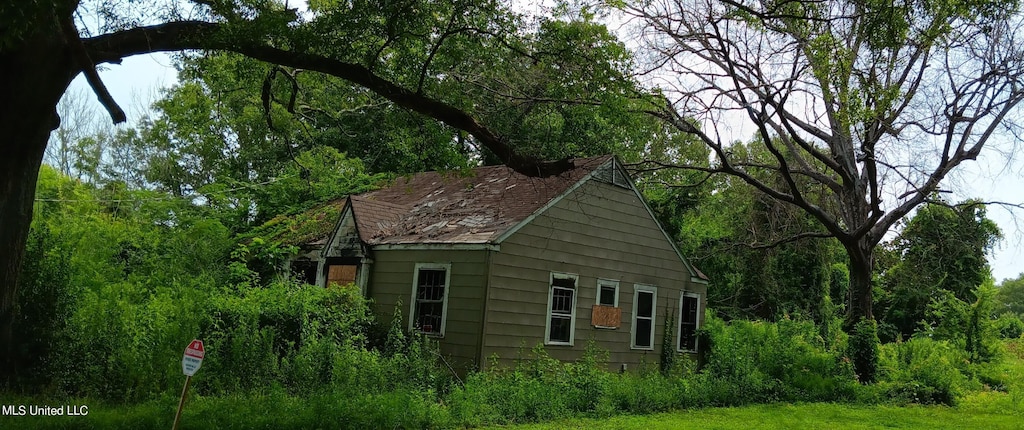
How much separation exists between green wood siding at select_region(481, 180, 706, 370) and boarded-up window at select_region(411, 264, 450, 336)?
1.18 metres

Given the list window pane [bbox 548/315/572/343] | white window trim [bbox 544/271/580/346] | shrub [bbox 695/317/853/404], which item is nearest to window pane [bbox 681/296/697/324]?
shrub [bbox 695/317/853/404]

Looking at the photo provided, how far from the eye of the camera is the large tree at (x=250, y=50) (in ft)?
27.7

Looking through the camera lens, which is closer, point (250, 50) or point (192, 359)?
point (192, 359)

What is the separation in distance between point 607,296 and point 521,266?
9.65 ft

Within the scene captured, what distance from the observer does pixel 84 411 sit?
830cm

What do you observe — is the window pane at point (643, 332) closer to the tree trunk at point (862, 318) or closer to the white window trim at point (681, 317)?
the white window trim at point (681, 317)

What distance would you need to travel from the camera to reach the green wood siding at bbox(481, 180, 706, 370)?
13.9 metres

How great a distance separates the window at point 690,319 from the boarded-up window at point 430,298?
6999 millimetres

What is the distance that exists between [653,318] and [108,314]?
11555mm

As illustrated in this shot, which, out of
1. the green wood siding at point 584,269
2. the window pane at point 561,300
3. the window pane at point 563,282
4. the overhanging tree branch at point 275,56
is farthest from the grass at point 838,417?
the overhanging tree branch at point 275,56

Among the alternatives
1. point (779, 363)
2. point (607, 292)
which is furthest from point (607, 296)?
point (779, 363)

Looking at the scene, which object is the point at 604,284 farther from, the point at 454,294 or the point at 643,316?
the point at 454,294

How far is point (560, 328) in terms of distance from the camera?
15180mm

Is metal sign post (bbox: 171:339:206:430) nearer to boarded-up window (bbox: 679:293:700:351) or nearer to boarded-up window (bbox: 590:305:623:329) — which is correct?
boarded-up window (bbox: 590:305:623:329)
